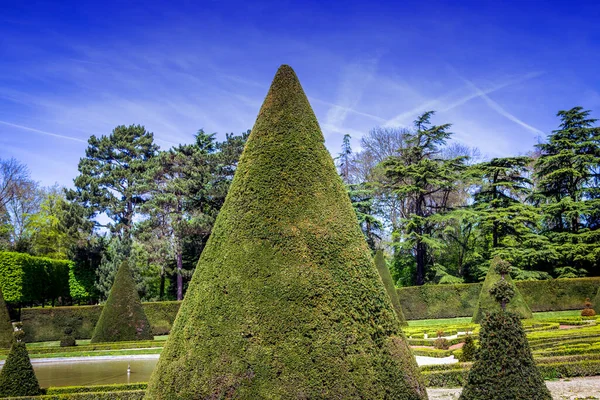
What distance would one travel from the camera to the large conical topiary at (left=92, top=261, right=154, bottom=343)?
2120 centimetres

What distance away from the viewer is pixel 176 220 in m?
38.5

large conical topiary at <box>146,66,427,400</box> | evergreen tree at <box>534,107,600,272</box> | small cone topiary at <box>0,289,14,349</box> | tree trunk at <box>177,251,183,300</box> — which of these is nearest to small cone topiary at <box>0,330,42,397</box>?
large conical topiary at <box>146,66,427,400</box>

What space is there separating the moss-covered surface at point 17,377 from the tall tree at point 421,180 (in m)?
29.3

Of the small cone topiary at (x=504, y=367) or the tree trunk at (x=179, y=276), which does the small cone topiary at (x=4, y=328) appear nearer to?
the tree trunk at (x=179, y=276)

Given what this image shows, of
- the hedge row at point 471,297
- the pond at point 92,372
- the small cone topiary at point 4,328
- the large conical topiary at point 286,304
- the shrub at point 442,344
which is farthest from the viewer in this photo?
the hedge row at point 471,297

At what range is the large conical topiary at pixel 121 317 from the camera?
69.6 ft

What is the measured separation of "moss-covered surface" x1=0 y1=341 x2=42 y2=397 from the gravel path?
794 cm

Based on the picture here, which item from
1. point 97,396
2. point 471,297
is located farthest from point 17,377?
point 471,297

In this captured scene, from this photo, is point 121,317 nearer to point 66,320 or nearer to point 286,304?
point 66,320

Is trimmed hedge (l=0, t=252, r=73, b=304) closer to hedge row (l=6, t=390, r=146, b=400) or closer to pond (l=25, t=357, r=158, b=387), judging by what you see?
pond (l=25, t=357, r=158, b=387)

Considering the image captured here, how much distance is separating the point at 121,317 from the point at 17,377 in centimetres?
1170

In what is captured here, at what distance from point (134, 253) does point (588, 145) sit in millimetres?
35190

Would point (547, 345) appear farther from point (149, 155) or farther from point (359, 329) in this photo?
point (149, 155)

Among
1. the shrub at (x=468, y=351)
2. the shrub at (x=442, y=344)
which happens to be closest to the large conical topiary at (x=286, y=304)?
the shrub at (x=468, y=351)
